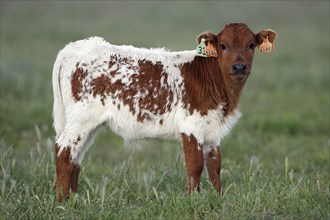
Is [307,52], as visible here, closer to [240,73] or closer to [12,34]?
[12,34]

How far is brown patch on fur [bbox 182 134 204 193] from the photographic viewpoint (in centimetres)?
730

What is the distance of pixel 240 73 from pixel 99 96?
171 cm

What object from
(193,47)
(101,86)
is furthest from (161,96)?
(193,47)

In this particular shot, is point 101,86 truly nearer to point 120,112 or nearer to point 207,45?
point 120,112

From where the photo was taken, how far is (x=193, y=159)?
24.0 feet

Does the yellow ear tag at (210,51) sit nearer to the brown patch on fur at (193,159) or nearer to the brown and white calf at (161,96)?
the brown and white calf at (161,96)

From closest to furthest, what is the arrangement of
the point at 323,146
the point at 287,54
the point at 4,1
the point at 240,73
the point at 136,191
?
the point at 240,73, the point at 136,191, the point at 323,146, the point at 287,54, the point at 4,1

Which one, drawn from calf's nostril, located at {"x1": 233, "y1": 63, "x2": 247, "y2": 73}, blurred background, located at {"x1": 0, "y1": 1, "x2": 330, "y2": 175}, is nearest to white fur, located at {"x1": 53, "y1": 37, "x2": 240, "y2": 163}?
calf's nostril, located at {"x1": 233, "y1": 63, "x2": 247, "y2": 73}

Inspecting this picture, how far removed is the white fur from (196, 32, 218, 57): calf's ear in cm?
20

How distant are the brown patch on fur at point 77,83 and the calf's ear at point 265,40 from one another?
2.18 meters

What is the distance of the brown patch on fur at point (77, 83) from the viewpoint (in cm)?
768

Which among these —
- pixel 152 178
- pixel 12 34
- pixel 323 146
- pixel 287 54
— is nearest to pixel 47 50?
pixel 12 34

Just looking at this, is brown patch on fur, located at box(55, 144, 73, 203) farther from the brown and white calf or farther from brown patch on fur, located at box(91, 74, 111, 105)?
brown patch on fur, located at box(91, 74, 111, 105)

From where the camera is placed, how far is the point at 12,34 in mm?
24797
